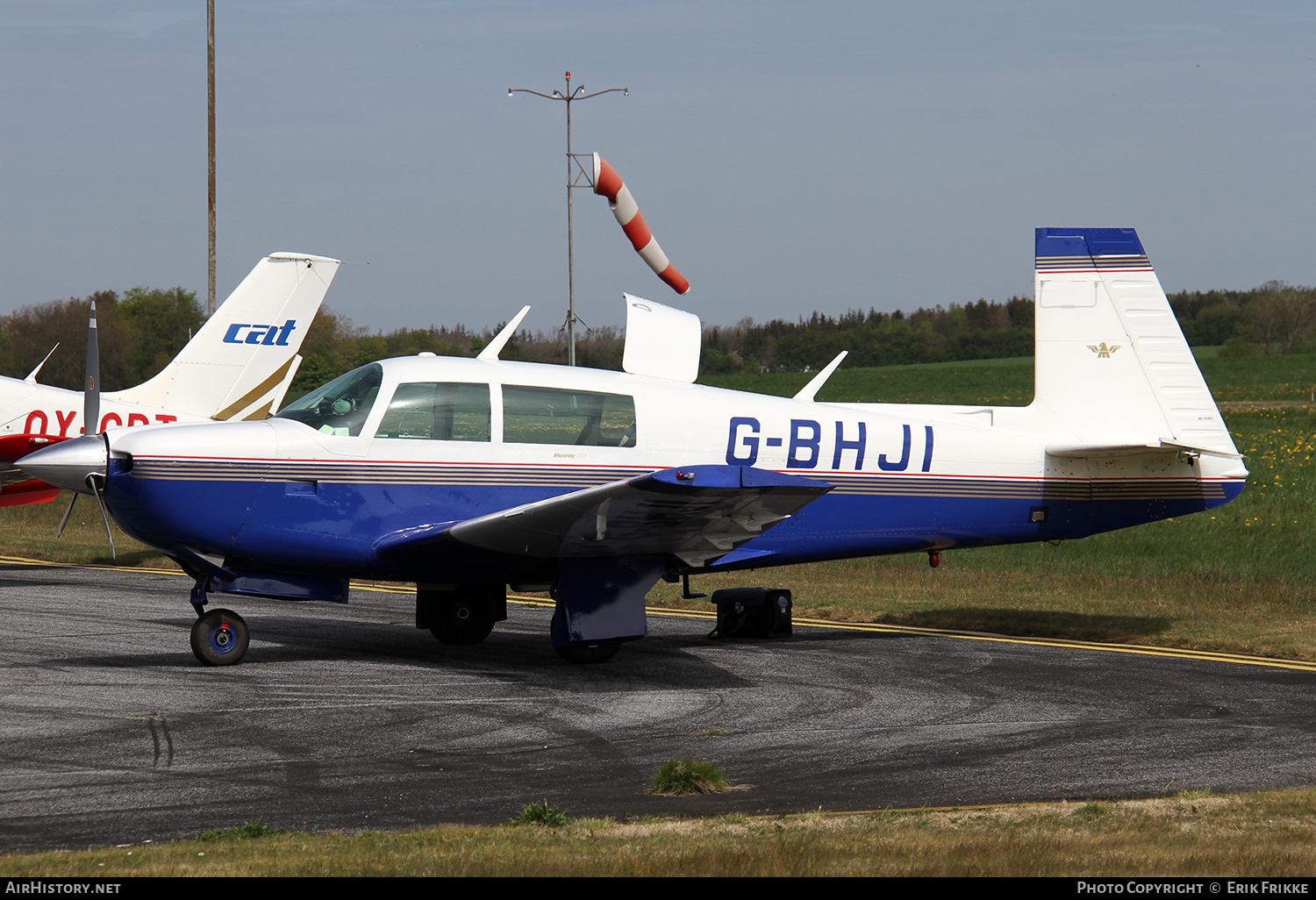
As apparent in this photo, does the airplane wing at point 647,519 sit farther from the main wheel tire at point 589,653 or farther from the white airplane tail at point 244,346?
the white airplane tail at point 244,346

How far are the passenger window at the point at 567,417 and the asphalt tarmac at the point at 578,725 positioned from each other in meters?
2.10

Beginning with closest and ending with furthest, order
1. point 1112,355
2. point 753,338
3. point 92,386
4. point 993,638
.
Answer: point 92,386, point 1112,355, point 993,638, point 753,338

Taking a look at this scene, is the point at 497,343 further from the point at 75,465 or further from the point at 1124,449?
the point at 1124,449

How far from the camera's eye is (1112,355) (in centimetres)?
1301

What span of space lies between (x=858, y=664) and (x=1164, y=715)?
3.01m

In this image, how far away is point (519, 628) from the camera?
14.0 meters

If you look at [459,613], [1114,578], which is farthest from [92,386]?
[1114,578]

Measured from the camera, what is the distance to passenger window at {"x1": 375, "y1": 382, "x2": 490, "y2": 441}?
430 inches

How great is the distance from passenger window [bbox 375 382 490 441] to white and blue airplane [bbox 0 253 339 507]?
29.9 feet

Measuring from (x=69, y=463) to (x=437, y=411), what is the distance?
2.98 metres

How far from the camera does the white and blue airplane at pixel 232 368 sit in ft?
62.7

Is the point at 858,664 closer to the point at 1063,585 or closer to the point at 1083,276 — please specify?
the point at 1083,276

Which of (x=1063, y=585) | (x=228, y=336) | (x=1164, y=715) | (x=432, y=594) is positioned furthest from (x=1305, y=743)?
(x=228, y=336)

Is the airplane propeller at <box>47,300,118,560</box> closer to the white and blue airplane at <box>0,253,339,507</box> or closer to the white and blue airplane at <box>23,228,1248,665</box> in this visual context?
the white and blue airplane at <box>23,228,1248,665</box>
